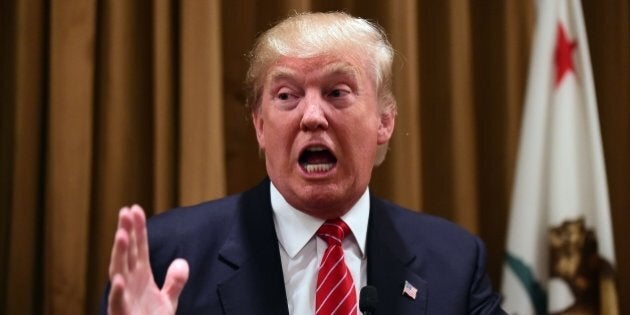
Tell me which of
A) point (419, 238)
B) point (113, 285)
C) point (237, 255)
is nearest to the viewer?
point (113, 285)

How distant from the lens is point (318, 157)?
1.92 metres

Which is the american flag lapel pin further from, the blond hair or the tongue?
the blond hair

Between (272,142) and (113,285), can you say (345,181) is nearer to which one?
(272,142)

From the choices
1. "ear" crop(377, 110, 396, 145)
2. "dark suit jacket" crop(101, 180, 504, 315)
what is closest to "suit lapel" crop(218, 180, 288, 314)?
"dark suit jacket" crop(101, 180, 504, 315)

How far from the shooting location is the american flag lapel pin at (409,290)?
6.31 feet

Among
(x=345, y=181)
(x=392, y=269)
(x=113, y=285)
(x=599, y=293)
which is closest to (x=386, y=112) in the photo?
(x=345, y=181)

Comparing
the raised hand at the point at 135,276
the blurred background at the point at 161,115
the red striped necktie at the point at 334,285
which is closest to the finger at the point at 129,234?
the raised hand at the point at 135,276

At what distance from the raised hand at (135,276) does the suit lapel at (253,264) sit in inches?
13.1

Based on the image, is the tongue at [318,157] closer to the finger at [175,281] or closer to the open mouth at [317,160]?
the open mouth at [317,160]

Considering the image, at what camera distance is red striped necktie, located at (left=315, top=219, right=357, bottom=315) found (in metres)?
1.79

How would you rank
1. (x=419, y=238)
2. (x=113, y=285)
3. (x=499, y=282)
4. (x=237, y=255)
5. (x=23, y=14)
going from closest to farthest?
(x=113, y=285), (x=237, y=255), (x=419, y=238), (x=23, y=14), (x=499, y=282)

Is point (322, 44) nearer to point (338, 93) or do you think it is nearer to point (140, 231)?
point (338, 93)

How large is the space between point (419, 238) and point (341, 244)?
29 cm

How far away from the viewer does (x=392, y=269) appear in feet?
6.37
